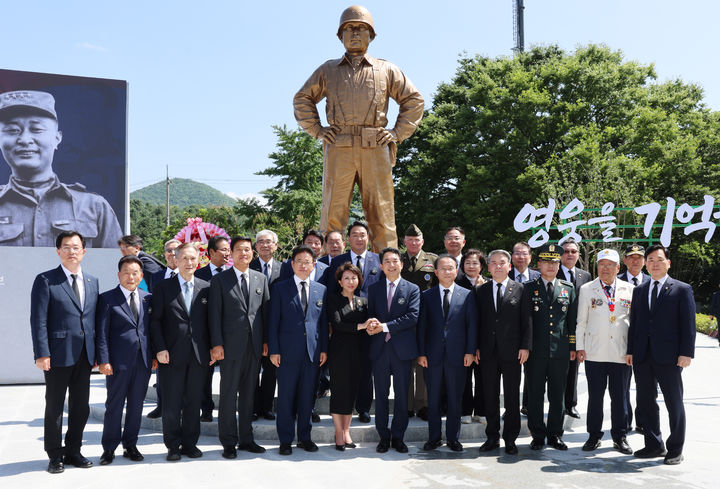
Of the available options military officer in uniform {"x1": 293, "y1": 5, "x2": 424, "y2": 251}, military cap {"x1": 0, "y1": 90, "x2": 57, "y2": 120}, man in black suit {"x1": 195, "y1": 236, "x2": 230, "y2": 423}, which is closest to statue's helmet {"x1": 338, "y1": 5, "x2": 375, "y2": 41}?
military officer in uniform {"x1": 293, "y1": 5, "x2": 424, "y2": 251}

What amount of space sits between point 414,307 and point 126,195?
316 inches

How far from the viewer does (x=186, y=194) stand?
12581 cm

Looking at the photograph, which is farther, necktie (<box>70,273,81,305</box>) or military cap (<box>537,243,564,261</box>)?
military cap (<box>537,243,564,261</box>)

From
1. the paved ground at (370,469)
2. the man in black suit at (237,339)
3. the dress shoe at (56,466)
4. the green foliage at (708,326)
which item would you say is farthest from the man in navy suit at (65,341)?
the green foliage at (708,326)

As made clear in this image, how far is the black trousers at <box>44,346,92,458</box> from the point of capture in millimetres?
4551

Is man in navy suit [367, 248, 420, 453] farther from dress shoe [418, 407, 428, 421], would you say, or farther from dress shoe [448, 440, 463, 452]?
dress shoe [418, 407, 428, 421]

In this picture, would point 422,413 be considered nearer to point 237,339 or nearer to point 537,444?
point 537,444

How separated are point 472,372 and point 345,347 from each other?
57.6 inches

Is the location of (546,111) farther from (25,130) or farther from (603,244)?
(25,130)

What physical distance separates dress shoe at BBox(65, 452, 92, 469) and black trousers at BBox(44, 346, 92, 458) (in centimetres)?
3

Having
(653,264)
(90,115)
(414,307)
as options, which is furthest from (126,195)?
(653,264)

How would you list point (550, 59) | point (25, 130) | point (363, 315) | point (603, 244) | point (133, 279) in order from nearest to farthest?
point (133, 279), point (363, 315), point (25, 130), point (603, 244), point (550, 59)

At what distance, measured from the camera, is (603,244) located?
21.2 metres

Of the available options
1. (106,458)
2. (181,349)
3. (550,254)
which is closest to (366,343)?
(181,349)
